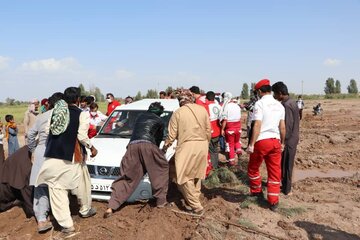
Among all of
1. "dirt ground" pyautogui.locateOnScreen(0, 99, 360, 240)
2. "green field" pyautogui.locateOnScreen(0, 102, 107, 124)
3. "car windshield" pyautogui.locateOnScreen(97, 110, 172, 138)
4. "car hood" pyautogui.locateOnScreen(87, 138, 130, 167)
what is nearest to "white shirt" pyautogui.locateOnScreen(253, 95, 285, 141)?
"dirt ground" pyautogui.locateOnScreen(0, 99, 360, 240)

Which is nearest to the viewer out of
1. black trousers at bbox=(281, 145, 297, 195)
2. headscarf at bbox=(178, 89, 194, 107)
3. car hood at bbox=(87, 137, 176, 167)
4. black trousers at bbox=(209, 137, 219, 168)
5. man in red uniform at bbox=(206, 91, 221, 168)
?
headscarf at bbox=(178, 89, 194, 107)

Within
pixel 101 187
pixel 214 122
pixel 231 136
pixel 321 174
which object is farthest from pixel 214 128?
pixel 321 174

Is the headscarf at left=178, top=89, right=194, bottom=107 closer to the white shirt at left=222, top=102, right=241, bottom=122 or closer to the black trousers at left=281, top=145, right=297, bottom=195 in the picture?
the black trousers at left=281, top=145, right=297, bottom=195

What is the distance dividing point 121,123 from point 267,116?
10.5 feet

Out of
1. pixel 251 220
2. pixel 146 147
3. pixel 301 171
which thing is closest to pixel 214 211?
pixel 251 220

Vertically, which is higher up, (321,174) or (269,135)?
(269,135)

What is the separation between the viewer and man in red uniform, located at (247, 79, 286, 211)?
5.80 metres

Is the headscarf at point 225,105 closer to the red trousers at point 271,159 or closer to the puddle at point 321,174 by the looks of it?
the puddle at point 321,174

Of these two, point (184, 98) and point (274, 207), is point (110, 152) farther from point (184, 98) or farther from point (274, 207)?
point (274, 207)

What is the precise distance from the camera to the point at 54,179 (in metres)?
4.90

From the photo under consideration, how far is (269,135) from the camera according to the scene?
19.1 feet

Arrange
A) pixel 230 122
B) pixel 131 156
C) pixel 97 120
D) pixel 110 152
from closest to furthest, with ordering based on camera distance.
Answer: pixel 131 156, pixel 110 152, pixel 230 122, pixel 97 120

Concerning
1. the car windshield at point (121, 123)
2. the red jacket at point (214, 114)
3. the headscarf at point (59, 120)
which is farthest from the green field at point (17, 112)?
the headscarf at point (59, 120)

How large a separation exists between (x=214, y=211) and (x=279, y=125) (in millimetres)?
1792
